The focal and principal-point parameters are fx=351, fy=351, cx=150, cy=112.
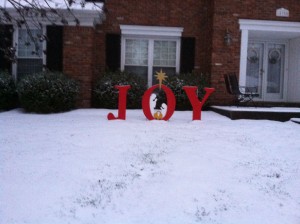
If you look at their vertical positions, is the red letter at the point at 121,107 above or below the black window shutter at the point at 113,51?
below

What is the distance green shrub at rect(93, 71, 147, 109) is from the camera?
1038cm

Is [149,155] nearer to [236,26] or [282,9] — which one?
[236,26]

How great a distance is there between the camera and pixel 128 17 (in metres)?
11.5

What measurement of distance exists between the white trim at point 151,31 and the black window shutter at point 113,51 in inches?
13.3

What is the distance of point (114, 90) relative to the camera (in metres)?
10.4

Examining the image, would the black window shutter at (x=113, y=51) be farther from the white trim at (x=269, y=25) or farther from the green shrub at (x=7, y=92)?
the white trim at (x=269, y=25)

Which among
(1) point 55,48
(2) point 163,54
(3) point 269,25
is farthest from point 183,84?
(1) point 55,48

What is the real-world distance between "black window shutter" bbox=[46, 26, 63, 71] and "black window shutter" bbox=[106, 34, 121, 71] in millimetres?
1635

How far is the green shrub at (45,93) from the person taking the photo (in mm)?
A: 9125

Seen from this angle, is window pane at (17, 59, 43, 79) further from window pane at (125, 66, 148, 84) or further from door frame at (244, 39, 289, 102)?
door frame at (244, 39, 289, 102)

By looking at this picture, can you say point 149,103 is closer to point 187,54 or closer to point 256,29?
point 187,54

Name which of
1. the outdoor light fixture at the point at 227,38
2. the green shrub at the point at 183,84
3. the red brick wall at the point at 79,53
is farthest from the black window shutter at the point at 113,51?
the outdoor light fixture at the point at 227,38

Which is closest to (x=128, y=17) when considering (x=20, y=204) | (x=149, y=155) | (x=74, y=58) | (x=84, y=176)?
(x=74, y=58)

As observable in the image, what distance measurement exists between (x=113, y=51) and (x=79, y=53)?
141 cm
